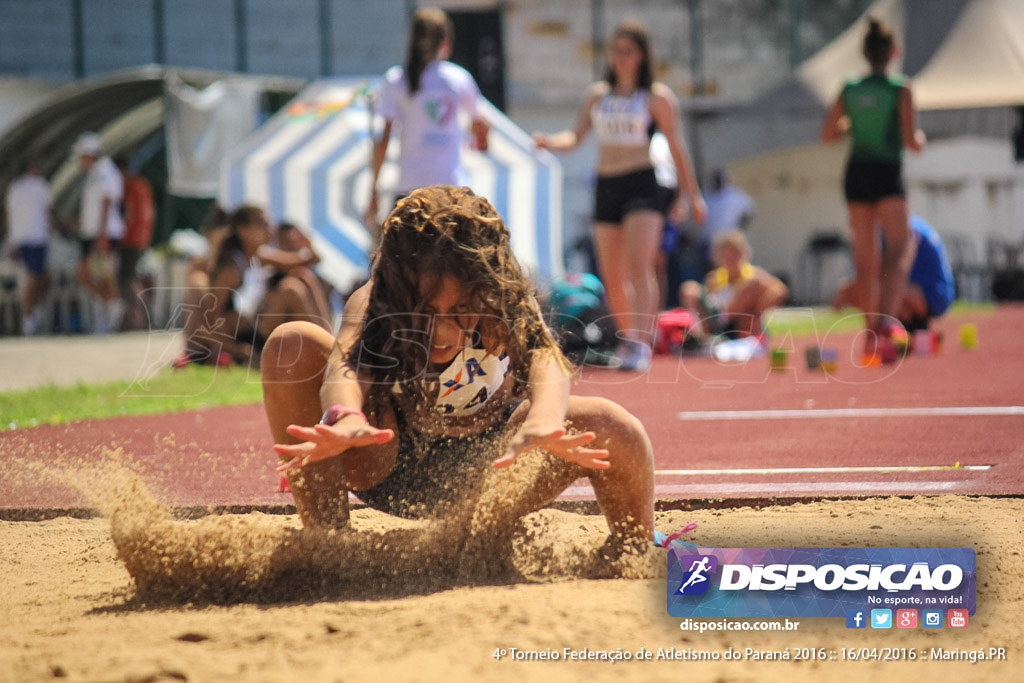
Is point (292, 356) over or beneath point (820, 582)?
over

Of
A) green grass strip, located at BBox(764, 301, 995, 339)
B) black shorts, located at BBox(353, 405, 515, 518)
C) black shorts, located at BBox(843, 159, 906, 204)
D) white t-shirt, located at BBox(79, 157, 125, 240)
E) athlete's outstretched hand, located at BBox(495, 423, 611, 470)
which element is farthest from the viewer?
white t-shirt, located at BBox(79, 157, 125, 240)

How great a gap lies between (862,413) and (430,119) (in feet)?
10.2

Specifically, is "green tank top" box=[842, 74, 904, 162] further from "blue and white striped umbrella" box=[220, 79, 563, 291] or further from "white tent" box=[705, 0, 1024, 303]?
"white tent" box=[705, 0, 1024, 303]

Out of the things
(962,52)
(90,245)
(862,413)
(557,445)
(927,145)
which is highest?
(962,52)

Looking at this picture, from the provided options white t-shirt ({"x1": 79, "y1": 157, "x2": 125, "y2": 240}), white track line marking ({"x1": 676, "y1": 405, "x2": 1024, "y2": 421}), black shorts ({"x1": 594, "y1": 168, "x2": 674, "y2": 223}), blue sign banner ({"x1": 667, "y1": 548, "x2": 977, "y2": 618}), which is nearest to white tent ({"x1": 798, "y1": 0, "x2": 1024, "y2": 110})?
black shorts ({"x1": 594, "y1": 168, "x2": 674, "y2": 223})

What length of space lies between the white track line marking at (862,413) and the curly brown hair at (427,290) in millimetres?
3101

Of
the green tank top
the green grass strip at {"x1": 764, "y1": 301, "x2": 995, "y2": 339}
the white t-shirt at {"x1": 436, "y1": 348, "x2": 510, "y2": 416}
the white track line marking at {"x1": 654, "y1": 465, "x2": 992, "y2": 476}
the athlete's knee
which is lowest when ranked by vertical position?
the green grass strip at {"x1": 764, "y1": 301, "x2": 995, "y2": 339}

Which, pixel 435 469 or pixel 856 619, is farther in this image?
pixel 435 469

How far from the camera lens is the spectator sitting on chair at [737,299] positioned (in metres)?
10.4

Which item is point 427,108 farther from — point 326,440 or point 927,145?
point 927,145

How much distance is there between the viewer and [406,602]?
9.36 ft

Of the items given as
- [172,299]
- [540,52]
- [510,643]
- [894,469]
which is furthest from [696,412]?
[540,52]

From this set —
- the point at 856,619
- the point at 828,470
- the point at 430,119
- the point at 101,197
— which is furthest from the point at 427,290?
the point at 101,197

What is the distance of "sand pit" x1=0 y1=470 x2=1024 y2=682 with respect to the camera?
2414 mm
